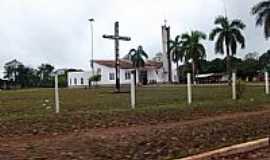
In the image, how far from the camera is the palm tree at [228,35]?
2872 inches

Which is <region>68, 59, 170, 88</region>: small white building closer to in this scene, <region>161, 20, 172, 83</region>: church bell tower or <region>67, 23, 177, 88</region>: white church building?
<region>67, 23, 177, 88</region>: white church building

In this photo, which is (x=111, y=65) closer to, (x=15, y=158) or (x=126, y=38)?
(x=126, y=38)

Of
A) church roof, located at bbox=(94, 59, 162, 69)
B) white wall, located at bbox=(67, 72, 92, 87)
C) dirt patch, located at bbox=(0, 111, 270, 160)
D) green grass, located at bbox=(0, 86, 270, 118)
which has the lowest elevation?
dirt patch, located at bbox=(0, 111, 270, 160)

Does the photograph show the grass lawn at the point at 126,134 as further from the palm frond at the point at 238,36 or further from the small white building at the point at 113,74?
the small white building at the point at 113,74

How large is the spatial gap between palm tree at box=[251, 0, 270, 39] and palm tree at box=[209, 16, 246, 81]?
16.7 m

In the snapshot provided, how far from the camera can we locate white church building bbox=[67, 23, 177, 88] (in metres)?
102

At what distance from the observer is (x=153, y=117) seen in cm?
1435

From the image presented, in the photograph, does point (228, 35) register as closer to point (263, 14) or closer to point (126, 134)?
point (263, 14)

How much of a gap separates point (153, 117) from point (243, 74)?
285 feet

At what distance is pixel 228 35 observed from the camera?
238ft

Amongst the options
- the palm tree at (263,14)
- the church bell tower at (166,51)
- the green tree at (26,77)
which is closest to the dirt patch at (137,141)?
the palm tree at (263,14)

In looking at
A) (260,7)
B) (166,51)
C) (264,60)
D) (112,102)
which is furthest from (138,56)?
(112,102)

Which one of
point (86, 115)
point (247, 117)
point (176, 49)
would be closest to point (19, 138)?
point (86, 115)

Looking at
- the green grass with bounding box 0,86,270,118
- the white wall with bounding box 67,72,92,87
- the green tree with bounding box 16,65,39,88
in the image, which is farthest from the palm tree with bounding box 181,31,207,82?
the green grass with bounding box 0,86,270,118
